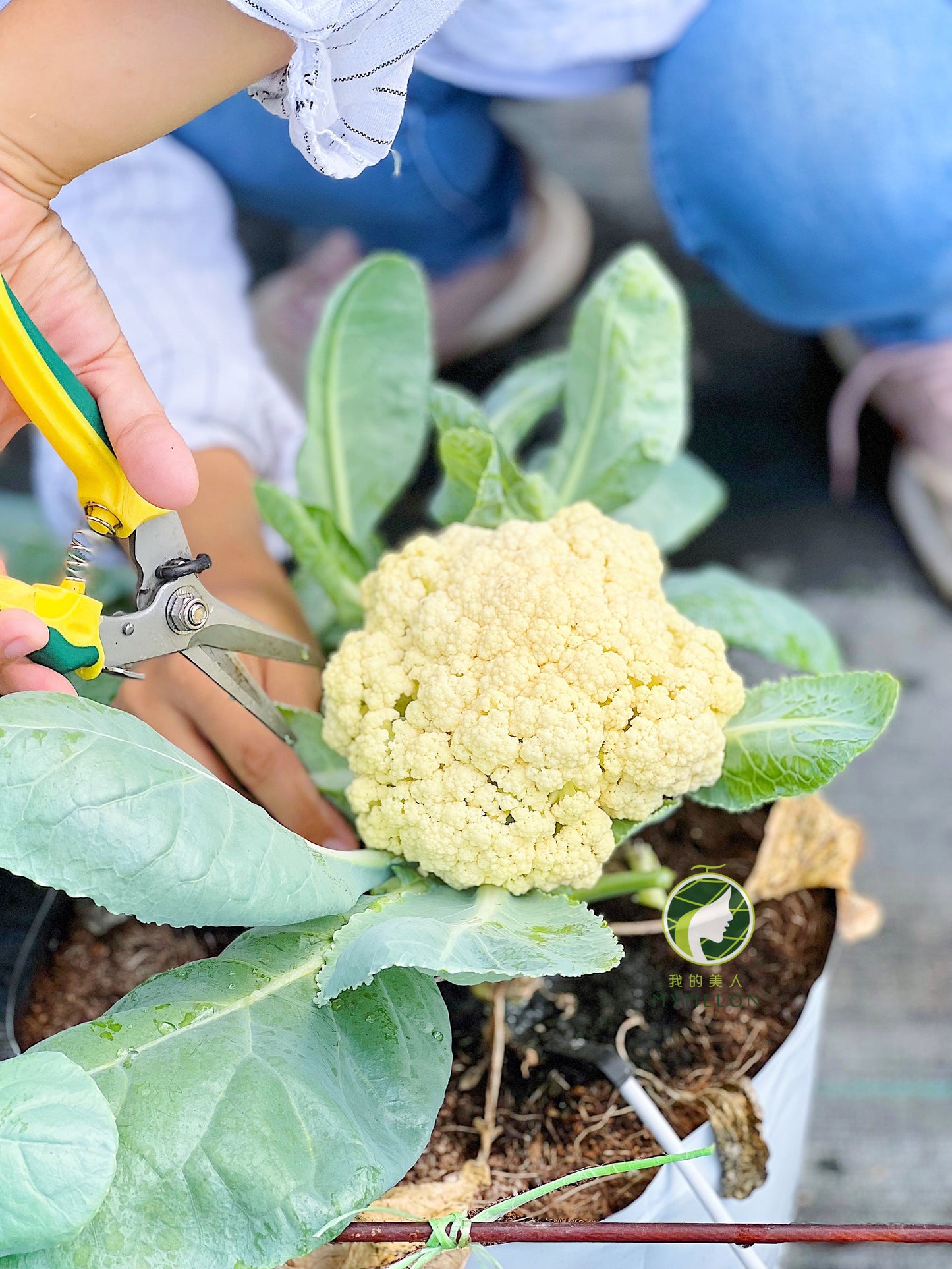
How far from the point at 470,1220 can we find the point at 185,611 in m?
0.34

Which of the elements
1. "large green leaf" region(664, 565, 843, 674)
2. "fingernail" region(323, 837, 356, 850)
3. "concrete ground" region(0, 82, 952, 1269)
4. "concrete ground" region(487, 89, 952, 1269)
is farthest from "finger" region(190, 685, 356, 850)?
"concrete ground" region(487, 89, 952, 1269)

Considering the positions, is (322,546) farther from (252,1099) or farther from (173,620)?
(252,1099)

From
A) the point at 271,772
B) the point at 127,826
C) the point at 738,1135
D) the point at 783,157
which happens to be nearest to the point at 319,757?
the point at 271,772

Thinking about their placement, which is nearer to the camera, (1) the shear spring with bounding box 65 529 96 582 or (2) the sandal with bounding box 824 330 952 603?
(1) the shear spring with bounding box 65 529 96 582

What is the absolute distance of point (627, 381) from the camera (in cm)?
81

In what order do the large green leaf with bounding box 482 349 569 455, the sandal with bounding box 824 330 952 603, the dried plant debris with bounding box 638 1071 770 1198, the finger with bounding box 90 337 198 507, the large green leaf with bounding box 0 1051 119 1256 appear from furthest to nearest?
the sandal with bounding box 824 330 952 603
the large green leaf with bounding box 482 349 569 455
the dried plant debris with bounding box 638 1071 770 1198
the finger with bounding box 90 337 198 507
the large green leaf with bounding box 0 1051 119 1256

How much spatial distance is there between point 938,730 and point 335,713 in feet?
2.73

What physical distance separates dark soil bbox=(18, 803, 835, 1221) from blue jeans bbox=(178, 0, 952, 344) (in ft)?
2.11

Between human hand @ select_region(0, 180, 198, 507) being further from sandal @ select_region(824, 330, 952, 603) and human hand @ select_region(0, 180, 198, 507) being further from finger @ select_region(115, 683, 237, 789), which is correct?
sandal @ select_region(824, 330, 952, 603)

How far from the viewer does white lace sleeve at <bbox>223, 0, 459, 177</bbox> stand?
0.59 meters

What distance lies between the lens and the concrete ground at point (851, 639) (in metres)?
1.00

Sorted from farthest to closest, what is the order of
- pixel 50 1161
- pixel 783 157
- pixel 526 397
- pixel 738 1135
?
pixel 783 157 → pixel 526 397 → pixel 738 1135 → pixel 50 1161

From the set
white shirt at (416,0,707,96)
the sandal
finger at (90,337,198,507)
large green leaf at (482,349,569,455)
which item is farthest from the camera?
the sandal

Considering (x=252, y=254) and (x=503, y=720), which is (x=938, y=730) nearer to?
(x=503, y=720)
